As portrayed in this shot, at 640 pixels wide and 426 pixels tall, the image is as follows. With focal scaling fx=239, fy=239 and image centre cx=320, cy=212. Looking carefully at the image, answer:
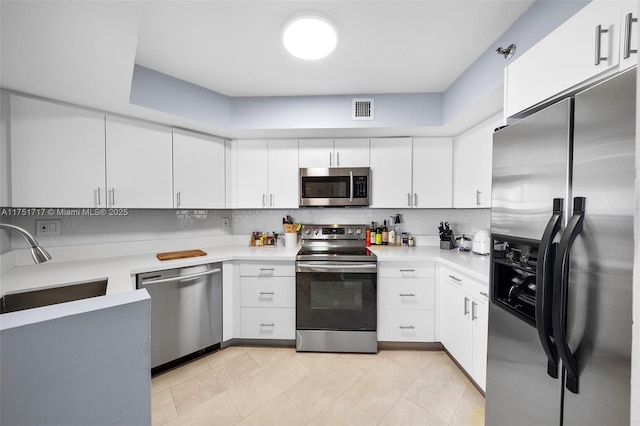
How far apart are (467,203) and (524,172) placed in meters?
1.35

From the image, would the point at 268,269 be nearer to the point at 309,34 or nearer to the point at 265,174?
the point at 265,174

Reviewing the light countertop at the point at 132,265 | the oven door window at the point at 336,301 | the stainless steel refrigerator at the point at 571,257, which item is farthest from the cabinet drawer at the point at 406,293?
the stainless steel refrigerator at the point at 571,257

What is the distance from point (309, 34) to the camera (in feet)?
4.75

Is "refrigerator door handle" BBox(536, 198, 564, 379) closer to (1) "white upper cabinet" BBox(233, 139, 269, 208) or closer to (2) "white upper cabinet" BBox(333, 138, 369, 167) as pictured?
(2) "white upper cabinet" BBox(333, 138, 369, 167)

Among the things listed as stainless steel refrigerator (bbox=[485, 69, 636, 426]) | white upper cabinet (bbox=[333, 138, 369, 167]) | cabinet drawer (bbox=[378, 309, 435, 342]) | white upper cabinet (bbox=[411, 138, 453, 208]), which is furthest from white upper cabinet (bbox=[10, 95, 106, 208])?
white upper cabinet (bbox=[411, 138, 453, 208])

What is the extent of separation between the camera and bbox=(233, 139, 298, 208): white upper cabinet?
2615mm

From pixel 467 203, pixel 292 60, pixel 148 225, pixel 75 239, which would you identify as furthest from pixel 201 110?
pixel 467 203

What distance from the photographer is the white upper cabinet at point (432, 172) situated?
2527 millimetres

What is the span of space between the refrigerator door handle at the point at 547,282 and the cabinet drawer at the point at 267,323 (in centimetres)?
178

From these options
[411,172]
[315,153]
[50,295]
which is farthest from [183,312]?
[411,172]

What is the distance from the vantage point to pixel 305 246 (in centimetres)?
271

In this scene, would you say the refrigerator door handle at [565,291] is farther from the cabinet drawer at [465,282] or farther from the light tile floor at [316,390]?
the light tile floor at [316,390]

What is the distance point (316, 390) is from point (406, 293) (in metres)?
1.08

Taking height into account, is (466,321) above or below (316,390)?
above
